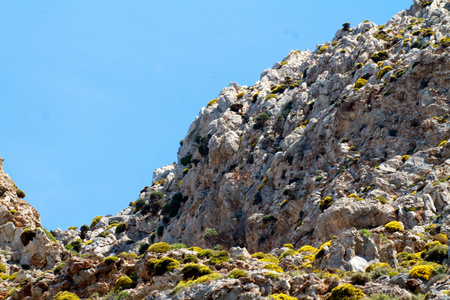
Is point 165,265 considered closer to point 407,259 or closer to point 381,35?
point 407,259

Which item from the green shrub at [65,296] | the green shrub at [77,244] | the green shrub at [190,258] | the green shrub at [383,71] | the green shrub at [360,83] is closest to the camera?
the green shrub at [65,296]

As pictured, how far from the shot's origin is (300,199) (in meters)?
63.6

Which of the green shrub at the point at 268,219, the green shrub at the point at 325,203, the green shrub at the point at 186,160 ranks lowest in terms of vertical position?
the green shrub at the point at 325,203

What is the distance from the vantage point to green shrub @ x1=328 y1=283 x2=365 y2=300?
27.3 m

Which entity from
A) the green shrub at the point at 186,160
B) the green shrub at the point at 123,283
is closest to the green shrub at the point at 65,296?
the green shrub at the point at 123,283

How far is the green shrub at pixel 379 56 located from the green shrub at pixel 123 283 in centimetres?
5521

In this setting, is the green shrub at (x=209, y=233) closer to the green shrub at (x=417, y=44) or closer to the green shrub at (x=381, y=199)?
the green shrub at (x=381, y=199)

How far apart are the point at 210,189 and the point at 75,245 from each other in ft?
77.5

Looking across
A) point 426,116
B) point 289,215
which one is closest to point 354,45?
point 426,116

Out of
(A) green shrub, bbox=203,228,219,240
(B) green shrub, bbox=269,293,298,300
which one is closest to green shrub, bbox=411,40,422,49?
(A) green shrub, bbox=203,228,219,240

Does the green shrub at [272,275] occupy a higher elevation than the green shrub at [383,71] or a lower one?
lower

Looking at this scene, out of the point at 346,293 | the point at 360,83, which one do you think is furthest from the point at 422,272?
the point at 360,83

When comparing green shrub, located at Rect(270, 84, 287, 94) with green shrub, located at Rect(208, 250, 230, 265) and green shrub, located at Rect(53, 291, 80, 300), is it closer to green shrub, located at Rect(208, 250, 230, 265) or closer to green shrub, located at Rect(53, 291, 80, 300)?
green shrub, located at Rect(208, 250, 230, 265)

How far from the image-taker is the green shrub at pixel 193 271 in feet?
115
